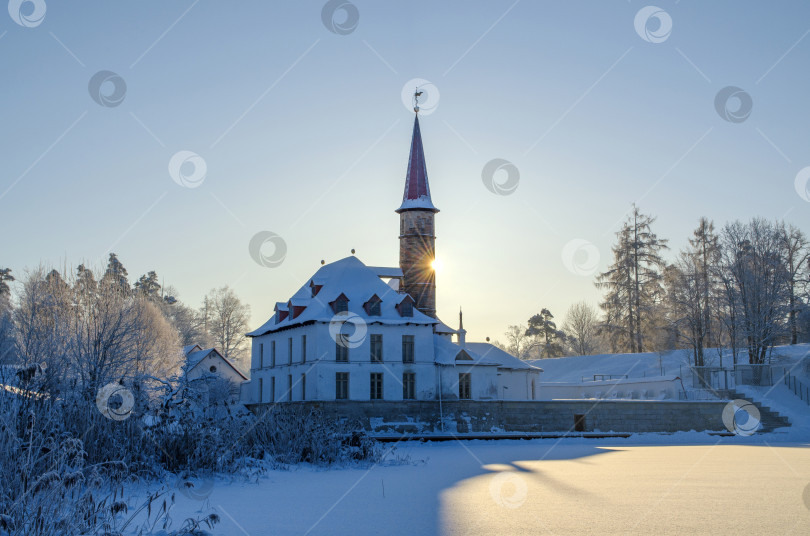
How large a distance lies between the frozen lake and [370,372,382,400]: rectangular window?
18.8 metres

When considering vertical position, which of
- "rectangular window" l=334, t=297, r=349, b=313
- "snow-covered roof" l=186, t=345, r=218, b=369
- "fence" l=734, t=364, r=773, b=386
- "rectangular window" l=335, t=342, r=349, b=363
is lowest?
"fence" l=734, t=364, r=773, b=386

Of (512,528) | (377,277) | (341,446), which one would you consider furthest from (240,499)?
(377,277)

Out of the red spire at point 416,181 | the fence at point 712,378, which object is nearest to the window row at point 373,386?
the red spire at point 416,181

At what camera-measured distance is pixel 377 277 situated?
142 ft

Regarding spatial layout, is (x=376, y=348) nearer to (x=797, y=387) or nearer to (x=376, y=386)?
(x=376, y=386)

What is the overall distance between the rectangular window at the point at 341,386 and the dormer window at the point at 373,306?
3.64m

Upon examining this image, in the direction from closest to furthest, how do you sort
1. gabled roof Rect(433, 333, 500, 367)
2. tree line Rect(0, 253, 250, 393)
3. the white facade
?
tree line Rect(0, 253, 250, 393), the white facade, gabled roof Rect(433, 333, 500, 367)

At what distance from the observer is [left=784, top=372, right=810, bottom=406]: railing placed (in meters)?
40.6

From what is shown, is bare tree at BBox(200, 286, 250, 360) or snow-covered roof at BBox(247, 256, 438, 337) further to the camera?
bare tree at BBox(200, 286, 250, 360)

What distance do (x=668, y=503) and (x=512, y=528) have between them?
3452 millimetres

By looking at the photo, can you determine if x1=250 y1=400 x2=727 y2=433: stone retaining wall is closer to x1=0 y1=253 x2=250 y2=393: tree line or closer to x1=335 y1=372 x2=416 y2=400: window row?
x1=335 y1=372 x2=416 y2=400: window row

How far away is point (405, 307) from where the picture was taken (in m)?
41.2

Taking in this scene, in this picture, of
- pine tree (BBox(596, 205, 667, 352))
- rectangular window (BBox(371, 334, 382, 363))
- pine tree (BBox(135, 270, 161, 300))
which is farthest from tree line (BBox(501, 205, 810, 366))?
pine tree (BBox(135, 270, 161, 300))

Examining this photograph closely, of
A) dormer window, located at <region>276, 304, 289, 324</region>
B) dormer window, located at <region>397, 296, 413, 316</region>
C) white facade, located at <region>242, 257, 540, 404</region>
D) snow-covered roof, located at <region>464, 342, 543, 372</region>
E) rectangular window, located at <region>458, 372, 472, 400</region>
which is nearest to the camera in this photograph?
white facade, located at <region>242, 257, 540, 404</region>
